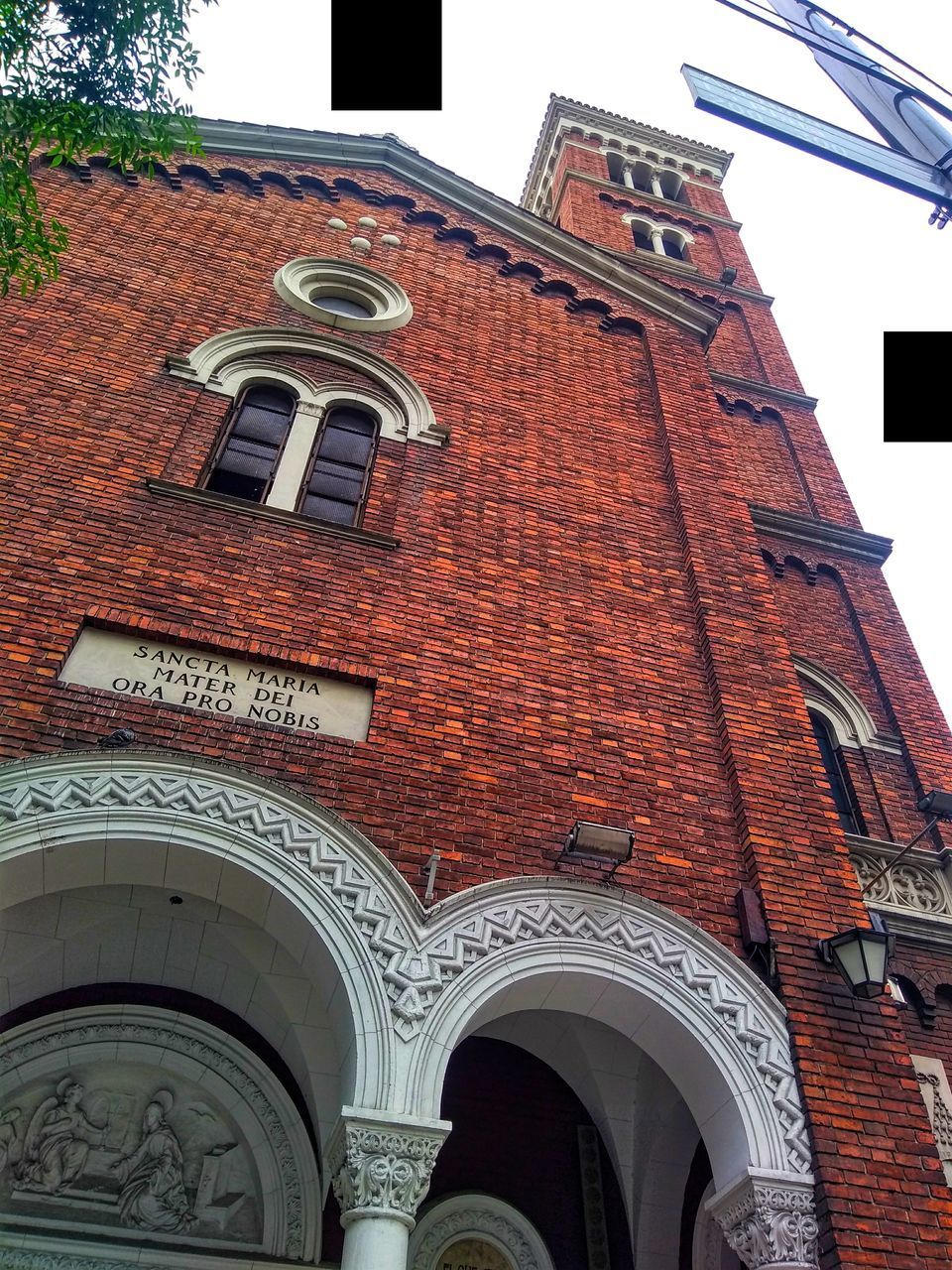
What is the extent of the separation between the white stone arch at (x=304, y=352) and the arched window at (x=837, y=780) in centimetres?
511

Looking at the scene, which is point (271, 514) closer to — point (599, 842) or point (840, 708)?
point (599, 842)

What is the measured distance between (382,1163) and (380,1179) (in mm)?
73

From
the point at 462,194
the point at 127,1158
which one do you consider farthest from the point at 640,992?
the point at 462,194

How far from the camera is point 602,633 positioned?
316 inches

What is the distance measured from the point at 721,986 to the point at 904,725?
605 cm

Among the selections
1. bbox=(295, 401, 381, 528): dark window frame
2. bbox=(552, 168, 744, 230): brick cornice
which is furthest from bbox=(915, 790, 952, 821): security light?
bbox=(552, 168, 744, 230): brick cornice

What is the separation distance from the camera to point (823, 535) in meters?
13.3

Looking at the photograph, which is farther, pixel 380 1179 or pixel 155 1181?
pixel 155 1181

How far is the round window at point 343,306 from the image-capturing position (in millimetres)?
10978

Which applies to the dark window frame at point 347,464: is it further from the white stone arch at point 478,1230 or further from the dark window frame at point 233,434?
the white stone arch at point 478,1230

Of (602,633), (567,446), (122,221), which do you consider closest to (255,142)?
(122,221)

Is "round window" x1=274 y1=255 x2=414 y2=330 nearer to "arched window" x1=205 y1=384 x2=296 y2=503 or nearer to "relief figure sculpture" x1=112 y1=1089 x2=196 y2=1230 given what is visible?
"arched window" x1=205 y1=384 x2=296 y2=503

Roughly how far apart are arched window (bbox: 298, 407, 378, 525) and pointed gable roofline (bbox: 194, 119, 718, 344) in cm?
488

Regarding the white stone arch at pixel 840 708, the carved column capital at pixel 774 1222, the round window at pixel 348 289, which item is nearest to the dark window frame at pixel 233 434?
the round window at pixel 348 289
